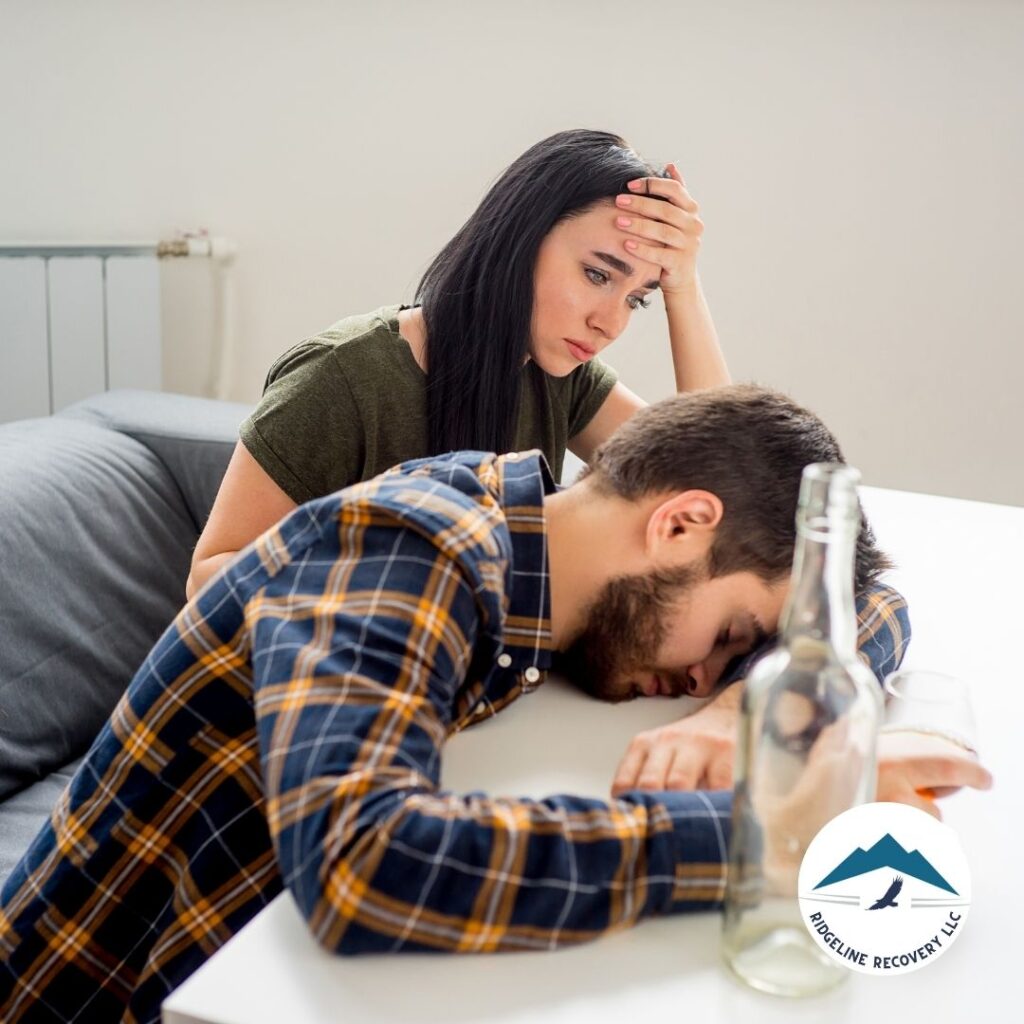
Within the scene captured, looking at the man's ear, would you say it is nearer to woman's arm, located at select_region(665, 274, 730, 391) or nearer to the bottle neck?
the bottle neck

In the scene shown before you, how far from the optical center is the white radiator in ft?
9.26

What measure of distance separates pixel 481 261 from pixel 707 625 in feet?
2.37

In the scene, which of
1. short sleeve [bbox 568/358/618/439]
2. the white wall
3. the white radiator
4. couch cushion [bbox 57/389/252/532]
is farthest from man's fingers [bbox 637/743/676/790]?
the white radiator

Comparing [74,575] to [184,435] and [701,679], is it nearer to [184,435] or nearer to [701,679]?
[184,435]

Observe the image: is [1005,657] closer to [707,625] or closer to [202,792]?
[707,625]

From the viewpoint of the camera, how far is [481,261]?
151 centimetres

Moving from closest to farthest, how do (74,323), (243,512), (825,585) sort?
(825,585) < (243,512) < (74,323)

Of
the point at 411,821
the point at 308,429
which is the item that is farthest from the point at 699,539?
the point at 308,429

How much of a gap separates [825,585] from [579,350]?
3.25 feet

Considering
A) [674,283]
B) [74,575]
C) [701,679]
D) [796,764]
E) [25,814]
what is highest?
[674,283]

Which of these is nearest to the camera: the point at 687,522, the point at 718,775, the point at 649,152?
the point at 718,775

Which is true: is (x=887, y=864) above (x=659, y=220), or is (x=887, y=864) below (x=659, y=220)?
below

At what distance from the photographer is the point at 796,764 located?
24.5 inches

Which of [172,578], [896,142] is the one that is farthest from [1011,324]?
[172,578]
